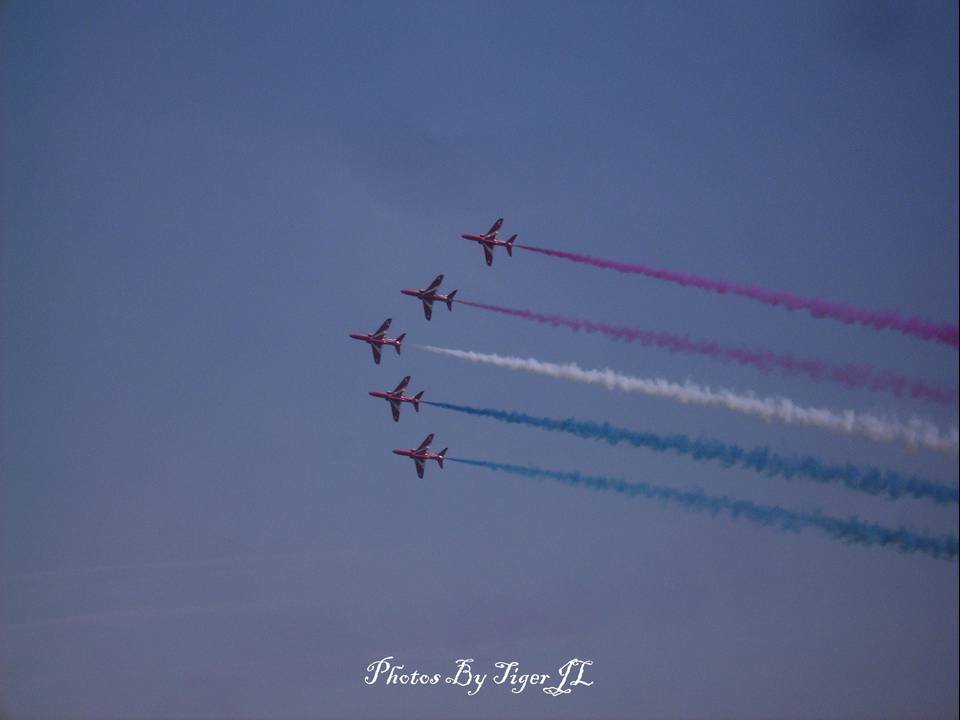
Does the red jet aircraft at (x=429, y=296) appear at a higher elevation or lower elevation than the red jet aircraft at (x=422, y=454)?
higher

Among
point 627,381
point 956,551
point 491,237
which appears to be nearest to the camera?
point 956,551

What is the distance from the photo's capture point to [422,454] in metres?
94.2

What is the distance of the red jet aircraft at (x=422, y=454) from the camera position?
93625 millimetres

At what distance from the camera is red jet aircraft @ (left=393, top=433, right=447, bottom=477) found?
9362cm

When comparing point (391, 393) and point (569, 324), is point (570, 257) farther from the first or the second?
point (391, 393)

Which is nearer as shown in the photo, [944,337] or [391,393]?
[944,337]

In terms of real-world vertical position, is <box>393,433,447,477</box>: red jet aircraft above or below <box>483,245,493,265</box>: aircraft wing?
below

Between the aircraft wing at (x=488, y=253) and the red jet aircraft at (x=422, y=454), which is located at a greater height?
the aircraft wing at (x=488, y=253)

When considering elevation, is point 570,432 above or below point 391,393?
below

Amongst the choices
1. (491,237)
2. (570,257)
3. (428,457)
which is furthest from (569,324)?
(428,457)

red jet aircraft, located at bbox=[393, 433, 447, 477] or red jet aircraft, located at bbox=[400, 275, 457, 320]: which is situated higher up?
red jet aircraft, located at bbox=[400, 275, 457, 320]

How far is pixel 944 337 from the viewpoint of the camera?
209 ft

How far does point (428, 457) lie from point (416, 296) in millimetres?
11682

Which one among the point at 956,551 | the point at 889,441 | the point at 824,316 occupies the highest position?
the point at 824,316
